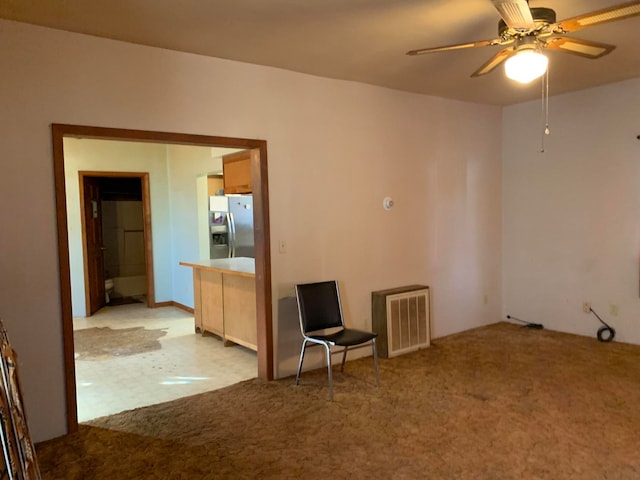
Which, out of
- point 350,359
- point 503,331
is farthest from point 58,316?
point 503,331

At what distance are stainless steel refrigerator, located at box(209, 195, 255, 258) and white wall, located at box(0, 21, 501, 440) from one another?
2322mm

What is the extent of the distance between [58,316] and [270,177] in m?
1.76

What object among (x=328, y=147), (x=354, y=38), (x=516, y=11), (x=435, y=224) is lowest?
(x=435, y=224)

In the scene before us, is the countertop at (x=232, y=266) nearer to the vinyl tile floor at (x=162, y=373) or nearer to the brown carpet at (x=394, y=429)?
the vinyl tile floor at (x=162, y=373)

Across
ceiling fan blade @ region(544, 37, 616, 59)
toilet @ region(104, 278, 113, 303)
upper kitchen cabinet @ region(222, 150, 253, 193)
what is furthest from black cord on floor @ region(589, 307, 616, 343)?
toilet @ region(104, 278, 113, 303)

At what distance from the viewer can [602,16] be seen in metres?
2.17

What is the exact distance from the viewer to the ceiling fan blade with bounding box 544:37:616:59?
248 cm

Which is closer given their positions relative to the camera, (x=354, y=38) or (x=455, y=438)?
(x=455, y=438)

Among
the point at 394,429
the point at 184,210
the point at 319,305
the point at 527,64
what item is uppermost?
the point at 527,64

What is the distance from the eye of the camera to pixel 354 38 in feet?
10.2

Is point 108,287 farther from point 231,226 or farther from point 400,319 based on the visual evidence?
point 400,319

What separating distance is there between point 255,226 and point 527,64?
87.6 inches

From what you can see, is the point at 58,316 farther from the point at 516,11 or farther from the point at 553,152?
the point at 553,152

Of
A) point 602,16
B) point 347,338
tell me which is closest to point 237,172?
point 347,338
